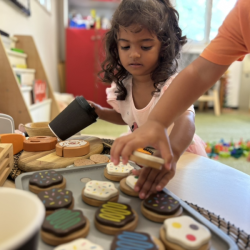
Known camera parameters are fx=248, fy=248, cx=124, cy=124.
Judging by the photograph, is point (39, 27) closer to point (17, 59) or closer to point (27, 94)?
point (17, 59)

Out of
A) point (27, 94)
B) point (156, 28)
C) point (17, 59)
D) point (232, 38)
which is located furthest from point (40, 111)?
point (232, 38)

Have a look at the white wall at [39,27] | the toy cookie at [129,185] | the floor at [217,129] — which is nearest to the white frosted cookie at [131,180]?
the toy cookie at [129,185]

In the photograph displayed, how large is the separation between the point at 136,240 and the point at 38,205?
12 centimetres

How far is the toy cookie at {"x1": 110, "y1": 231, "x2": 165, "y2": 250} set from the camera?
0.28 meters

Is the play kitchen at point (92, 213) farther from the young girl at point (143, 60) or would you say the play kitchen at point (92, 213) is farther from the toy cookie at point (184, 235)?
the young girl at point (143, 60)

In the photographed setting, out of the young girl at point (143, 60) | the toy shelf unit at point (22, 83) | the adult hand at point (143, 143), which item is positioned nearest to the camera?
the adult hand at point (143, 143)

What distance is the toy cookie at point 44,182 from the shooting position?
42 centimetres

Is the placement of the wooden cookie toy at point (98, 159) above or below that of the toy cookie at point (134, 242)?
below

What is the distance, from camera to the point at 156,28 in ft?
2.50

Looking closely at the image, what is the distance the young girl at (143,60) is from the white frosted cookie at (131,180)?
6.1 inches

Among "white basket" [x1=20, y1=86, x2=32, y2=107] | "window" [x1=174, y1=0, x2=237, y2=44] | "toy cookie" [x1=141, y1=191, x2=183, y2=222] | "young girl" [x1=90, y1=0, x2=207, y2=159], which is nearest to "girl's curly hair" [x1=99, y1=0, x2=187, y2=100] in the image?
"young girl" [x1=90, y1=0, x2=207, y2=159]

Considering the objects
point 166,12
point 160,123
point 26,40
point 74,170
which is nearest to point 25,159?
point 74,170

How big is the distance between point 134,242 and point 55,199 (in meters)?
0.15

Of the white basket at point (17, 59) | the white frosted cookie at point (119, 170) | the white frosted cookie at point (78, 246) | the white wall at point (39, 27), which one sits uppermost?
the white wall at point (39, 27)
